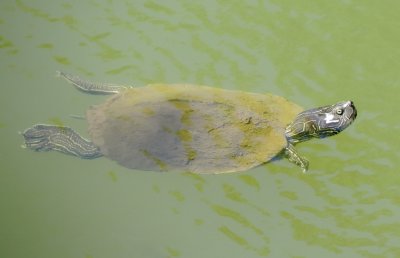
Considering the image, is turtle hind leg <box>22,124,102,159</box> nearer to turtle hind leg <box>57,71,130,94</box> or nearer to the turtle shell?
the turtle shell

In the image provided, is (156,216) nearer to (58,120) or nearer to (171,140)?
(171,140)

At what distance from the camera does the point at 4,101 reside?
17.1 feet

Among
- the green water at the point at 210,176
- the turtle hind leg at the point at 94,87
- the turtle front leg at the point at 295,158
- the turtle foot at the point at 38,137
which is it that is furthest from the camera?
the turtle hind leg at the point at 94,87

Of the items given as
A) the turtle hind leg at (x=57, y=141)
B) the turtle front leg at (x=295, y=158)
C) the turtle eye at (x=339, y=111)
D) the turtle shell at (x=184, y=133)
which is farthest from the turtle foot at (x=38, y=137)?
the turtle eye at (x=339, y=111)

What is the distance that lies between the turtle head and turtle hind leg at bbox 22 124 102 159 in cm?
187

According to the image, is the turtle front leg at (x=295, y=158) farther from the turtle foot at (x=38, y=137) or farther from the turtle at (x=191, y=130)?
the turtle foot at (x=38, y=137)

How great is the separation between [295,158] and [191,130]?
106cm

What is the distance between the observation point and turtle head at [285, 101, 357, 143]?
4.76m

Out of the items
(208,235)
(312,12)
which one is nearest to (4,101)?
(208,235)

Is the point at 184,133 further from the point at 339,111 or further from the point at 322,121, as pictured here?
the point at 339,111

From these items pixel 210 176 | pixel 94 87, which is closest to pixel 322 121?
pixel 210 176

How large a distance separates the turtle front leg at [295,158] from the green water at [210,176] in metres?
0.08

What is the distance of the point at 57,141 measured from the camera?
486 cm

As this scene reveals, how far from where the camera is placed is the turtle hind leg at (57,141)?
4.77 metres
